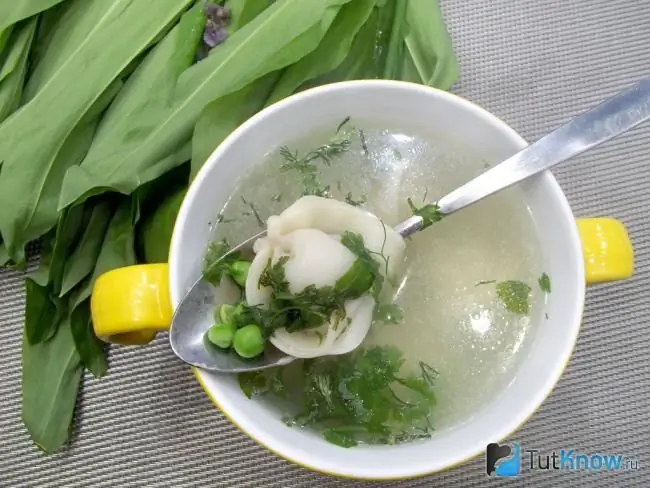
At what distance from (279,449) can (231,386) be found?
0.07m

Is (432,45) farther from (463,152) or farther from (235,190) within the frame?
(235,190)

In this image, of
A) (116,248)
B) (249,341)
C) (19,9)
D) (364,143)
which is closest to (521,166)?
(364,143)

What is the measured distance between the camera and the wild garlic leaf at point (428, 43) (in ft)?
2.41

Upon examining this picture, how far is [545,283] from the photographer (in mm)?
630

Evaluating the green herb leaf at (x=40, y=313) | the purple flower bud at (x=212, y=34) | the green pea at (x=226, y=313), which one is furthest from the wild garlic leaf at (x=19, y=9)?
the green pea at (x=226, y=313)

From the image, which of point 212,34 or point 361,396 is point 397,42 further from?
point 361,396

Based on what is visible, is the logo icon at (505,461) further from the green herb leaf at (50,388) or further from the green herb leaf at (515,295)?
the green herb leaf at (50,388)

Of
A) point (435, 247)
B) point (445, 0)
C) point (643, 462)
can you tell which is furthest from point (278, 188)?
point (643, 462)

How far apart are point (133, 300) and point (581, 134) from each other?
399 millimetres

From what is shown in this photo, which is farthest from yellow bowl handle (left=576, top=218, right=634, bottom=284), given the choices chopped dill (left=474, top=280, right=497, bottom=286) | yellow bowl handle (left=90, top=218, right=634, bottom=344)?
chopped dill (left=474, top=280, right=497, bottom=286)

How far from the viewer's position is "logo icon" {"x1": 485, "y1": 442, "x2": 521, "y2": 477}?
0.74 metres

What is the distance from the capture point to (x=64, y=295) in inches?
29.1

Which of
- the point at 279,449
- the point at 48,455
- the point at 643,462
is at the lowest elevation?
the point at 643,462

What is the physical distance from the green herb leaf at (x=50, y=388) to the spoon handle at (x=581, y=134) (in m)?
0.49
